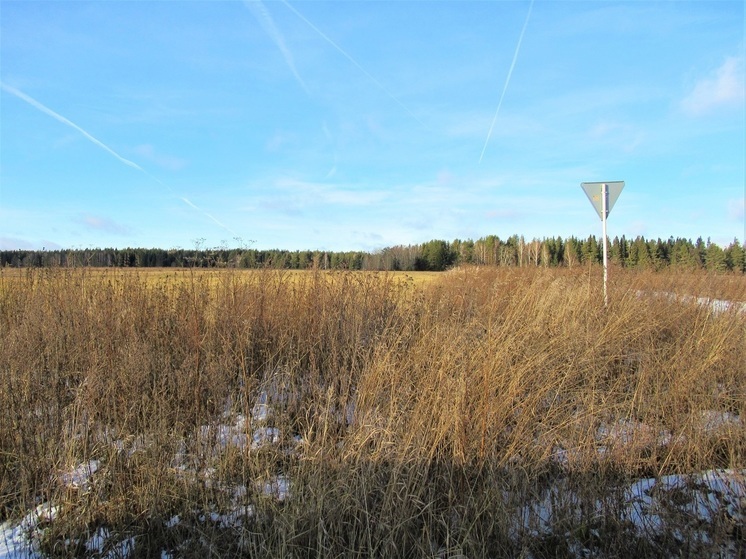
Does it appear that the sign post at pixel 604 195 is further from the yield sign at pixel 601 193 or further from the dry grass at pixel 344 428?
the dry grass at pixel 344 428

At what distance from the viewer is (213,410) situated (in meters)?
3.66

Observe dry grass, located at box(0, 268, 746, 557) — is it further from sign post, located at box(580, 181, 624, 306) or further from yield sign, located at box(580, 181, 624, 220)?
yield sign, located at box(580, 181, 624, 220)

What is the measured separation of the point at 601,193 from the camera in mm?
8594

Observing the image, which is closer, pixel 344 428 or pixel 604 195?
pixel 344 428

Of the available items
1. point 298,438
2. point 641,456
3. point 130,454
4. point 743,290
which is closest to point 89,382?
point 130,454

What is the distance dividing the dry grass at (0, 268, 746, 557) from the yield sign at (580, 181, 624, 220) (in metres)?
3.85

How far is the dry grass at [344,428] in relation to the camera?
8.30 feet

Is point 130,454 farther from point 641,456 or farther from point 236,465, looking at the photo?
point 641,456

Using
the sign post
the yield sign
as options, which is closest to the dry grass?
the sign post

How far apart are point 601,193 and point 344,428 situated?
25.7ft

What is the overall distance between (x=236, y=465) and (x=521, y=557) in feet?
6.46

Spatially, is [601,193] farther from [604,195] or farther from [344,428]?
[344,428]

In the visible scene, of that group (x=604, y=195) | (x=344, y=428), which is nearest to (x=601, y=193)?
(x=604, y=195)

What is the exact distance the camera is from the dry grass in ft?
8.30
